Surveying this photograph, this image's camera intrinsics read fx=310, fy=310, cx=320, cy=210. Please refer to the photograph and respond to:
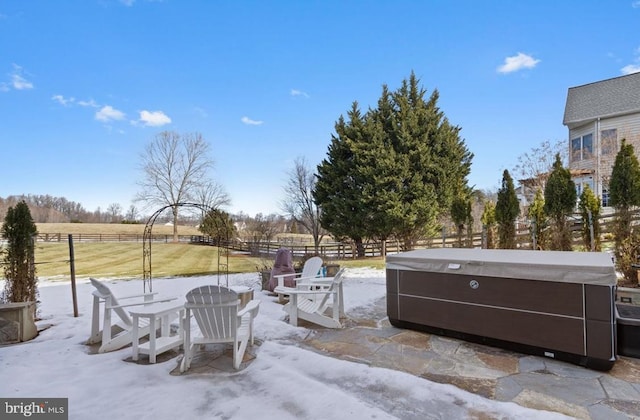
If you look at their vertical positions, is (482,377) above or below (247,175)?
below

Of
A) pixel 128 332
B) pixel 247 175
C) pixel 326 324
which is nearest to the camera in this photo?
pixel 128 332

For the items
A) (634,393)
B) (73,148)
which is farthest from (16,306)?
(73,148)

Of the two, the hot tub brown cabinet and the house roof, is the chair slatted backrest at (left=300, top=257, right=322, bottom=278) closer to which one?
the hot tub brown cabinet

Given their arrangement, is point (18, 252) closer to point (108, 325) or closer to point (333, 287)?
point (108, 325)

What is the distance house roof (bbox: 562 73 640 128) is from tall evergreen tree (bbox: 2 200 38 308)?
2187cm

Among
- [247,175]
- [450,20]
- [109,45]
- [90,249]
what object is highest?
[450,20]

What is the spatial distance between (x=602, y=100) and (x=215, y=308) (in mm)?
21143

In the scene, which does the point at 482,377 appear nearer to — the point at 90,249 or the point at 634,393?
the point at 634,393

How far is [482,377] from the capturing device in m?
2.98

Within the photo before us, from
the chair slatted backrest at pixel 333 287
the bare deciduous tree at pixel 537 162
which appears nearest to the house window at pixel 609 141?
the bare deciduous tree at pixel 537 162

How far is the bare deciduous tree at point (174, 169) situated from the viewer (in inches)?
863

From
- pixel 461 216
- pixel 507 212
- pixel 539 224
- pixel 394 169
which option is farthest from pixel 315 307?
pixel 394 169

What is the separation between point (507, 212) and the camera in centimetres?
878

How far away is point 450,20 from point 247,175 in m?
15.3
